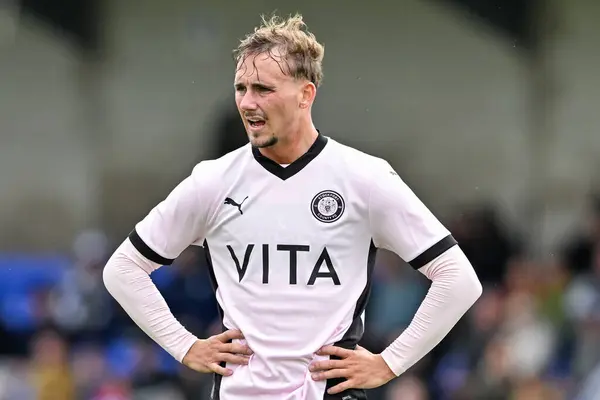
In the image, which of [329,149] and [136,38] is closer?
[329,149]

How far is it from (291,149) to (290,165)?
0.05 meters

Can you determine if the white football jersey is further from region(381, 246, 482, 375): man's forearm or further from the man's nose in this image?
the man's nose

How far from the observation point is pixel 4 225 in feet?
38.0

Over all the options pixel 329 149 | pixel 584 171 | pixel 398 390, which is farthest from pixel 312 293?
pixel 584 171

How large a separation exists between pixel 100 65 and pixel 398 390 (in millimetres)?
4106

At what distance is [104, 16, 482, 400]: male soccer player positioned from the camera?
4152 mm

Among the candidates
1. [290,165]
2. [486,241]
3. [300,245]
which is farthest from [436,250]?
[486,241]

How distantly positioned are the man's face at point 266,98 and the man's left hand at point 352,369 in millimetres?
687

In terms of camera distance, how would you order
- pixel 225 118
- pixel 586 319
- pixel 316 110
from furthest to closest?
pixel 316 110 → pixel 225 118 → pixel 586 319

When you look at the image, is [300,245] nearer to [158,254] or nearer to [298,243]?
[298,243]

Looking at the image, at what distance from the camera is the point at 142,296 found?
14.4 ft

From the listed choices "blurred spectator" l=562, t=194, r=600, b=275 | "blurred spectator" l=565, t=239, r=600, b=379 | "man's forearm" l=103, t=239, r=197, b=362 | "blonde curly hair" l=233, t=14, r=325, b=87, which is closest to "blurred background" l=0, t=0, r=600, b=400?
"blurred spectator" l=562, t=194, r=600, b=275

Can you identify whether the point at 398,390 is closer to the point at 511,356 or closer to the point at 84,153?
the point at 511,356

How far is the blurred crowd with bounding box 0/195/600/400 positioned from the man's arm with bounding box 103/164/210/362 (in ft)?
15.6
